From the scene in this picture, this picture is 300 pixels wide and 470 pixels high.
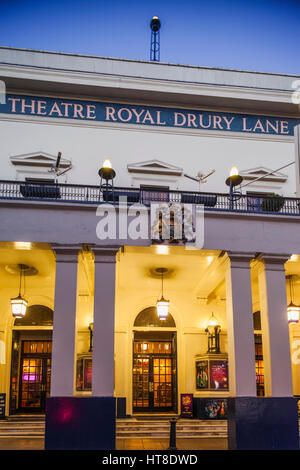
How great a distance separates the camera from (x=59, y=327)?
12.1m

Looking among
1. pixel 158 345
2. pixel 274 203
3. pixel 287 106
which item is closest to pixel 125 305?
pixel 158 345

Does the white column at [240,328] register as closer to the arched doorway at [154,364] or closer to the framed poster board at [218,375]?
the framed poster board at [218,375]

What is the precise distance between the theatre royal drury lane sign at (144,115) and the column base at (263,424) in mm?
10161

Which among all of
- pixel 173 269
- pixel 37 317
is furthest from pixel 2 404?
pixel 173 269

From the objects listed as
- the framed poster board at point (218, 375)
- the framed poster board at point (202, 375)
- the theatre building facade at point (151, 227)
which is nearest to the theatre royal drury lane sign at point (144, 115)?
the theatre building facade at point (151, 227)

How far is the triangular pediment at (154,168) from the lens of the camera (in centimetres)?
1712

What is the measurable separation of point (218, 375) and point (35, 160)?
1014 centimetres

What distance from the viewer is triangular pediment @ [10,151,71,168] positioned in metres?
16.7

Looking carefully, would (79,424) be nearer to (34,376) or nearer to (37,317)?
(34,376)

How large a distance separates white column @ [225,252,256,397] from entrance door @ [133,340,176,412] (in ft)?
A: 21.0

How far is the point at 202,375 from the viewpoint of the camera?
18.0 metres

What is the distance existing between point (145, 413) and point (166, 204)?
903 cm

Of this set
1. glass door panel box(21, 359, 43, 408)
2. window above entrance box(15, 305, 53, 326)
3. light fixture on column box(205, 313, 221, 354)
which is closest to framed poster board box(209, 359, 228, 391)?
light fixture on column box(205, 313, 221, 354)

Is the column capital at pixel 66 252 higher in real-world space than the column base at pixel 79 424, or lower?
higher
